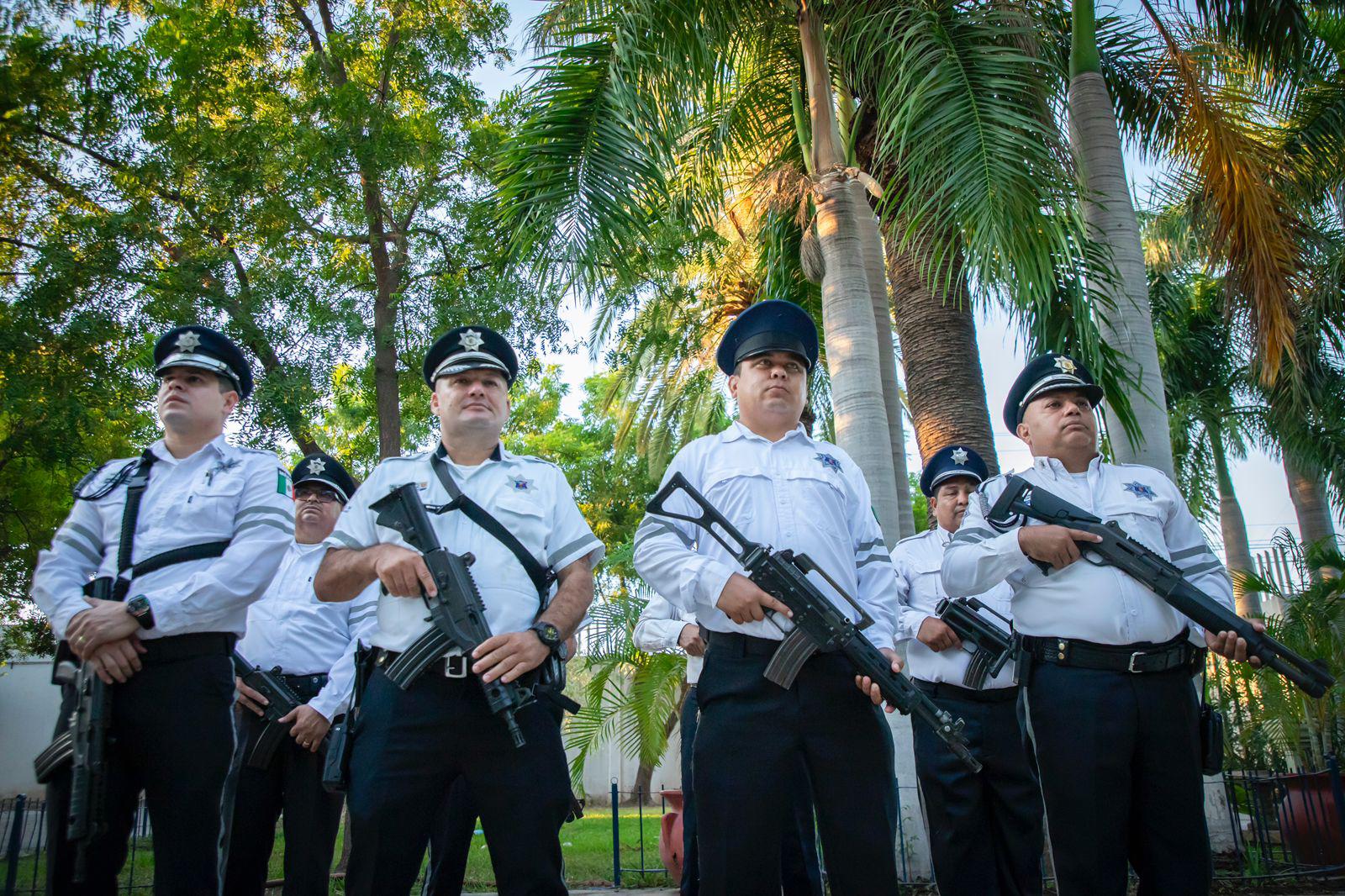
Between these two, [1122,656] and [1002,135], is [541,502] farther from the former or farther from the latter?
[1002,135]

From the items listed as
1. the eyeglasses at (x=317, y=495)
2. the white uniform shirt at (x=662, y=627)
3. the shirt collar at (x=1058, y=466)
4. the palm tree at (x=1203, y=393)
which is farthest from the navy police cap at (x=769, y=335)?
the palm tree at (x=1203, y=393)

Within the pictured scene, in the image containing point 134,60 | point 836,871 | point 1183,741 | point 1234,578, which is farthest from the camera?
point 1234,578

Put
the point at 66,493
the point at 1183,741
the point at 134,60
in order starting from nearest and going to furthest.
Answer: the point at 1183,741, the point at 134,60, the point at 66,493

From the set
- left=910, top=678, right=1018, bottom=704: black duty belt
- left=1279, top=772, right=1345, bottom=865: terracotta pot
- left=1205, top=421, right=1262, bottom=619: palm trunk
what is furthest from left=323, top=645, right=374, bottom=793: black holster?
left=1205, top=421, right=1262, bottom=619: palm trunk

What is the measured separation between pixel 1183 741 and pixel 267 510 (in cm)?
339

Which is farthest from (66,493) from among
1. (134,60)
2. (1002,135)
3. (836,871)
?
(836,871)

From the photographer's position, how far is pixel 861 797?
3.07 meters

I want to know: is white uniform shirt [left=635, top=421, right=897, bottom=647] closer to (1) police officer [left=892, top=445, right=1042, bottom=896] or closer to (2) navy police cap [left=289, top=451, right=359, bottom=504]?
(1) police officer [left=892, top=445, right=1042, bottom=896]

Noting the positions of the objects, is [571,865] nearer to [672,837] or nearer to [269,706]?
[672,837]

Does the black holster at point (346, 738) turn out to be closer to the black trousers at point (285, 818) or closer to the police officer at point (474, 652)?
the police officer at point (474, 652)

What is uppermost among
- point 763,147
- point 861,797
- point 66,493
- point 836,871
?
point 763,147

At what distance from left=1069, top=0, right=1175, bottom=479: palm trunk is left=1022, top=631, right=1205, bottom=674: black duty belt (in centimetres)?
380

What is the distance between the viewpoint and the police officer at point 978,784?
4.73 meters

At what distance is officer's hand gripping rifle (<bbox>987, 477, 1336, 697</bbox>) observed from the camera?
3.54 metres
